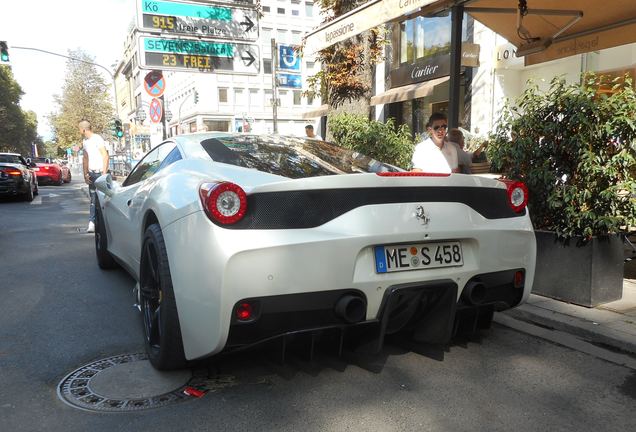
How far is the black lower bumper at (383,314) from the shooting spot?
238cm

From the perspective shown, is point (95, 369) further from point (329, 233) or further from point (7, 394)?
point (329, 233)

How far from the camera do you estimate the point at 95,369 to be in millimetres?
3025

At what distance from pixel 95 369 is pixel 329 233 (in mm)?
1718

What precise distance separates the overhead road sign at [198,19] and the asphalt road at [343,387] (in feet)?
32.3

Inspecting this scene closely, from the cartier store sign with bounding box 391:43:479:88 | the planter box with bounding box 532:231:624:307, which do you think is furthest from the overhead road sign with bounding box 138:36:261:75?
the planter box with bounding box 532:231:624:307

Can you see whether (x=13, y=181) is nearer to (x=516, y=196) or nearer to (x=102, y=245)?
(x=102, y=245)

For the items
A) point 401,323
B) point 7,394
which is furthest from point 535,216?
point 7,394

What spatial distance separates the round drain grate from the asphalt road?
7cm

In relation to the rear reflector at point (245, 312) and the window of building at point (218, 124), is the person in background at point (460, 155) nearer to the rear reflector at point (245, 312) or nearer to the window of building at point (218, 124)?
the rear reflector at point (245, 312)

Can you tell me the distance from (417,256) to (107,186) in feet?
11.8

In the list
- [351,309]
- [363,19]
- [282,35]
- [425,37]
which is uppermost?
[282,35]

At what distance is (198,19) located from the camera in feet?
42.5

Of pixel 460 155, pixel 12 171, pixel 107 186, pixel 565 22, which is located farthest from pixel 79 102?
pixel 460 155

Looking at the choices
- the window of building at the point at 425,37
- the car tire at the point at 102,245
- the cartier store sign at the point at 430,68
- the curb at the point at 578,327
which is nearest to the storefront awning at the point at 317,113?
the cartier store sign at the point at 430,68
